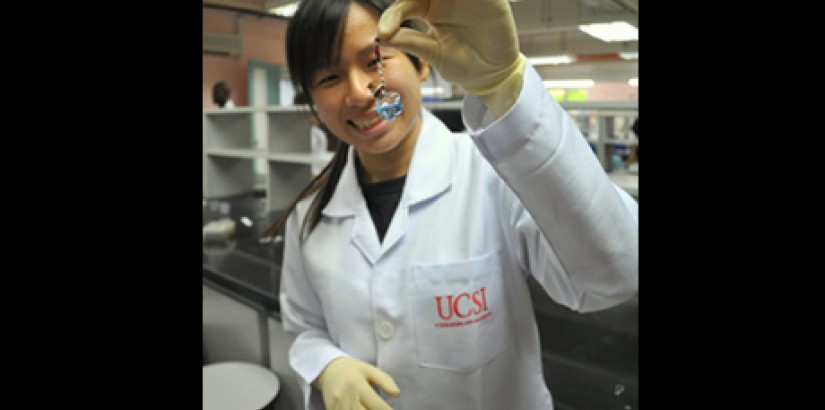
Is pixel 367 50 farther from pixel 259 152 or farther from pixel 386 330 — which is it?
pixel 259 152

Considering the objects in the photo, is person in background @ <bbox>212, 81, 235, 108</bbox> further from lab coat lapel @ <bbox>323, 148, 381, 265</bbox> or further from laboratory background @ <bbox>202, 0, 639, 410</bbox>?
lab coat lapel @ <bbox>323, 148, 381, 265</bbox>

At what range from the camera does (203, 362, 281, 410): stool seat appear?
764 millimetres

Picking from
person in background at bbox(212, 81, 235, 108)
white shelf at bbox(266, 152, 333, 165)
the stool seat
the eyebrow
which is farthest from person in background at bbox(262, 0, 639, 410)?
white shelf at bbox(266, 152, 333, 165)

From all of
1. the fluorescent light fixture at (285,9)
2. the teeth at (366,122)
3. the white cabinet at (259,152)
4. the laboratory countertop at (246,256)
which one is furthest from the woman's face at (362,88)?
the white cabinet at (259,152)

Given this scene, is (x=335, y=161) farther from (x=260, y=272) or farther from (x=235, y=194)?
(x=235, y=194)

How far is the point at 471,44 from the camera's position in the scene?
0.43 m

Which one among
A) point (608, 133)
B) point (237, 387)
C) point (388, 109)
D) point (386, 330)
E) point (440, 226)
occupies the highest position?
point (608, 133)

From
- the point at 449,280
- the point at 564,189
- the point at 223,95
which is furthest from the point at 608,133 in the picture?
the point at 564,189

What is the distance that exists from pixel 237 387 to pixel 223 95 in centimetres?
214

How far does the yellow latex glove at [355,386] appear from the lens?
67 centimetres

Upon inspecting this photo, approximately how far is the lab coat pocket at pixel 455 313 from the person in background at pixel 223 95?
1.74 m
